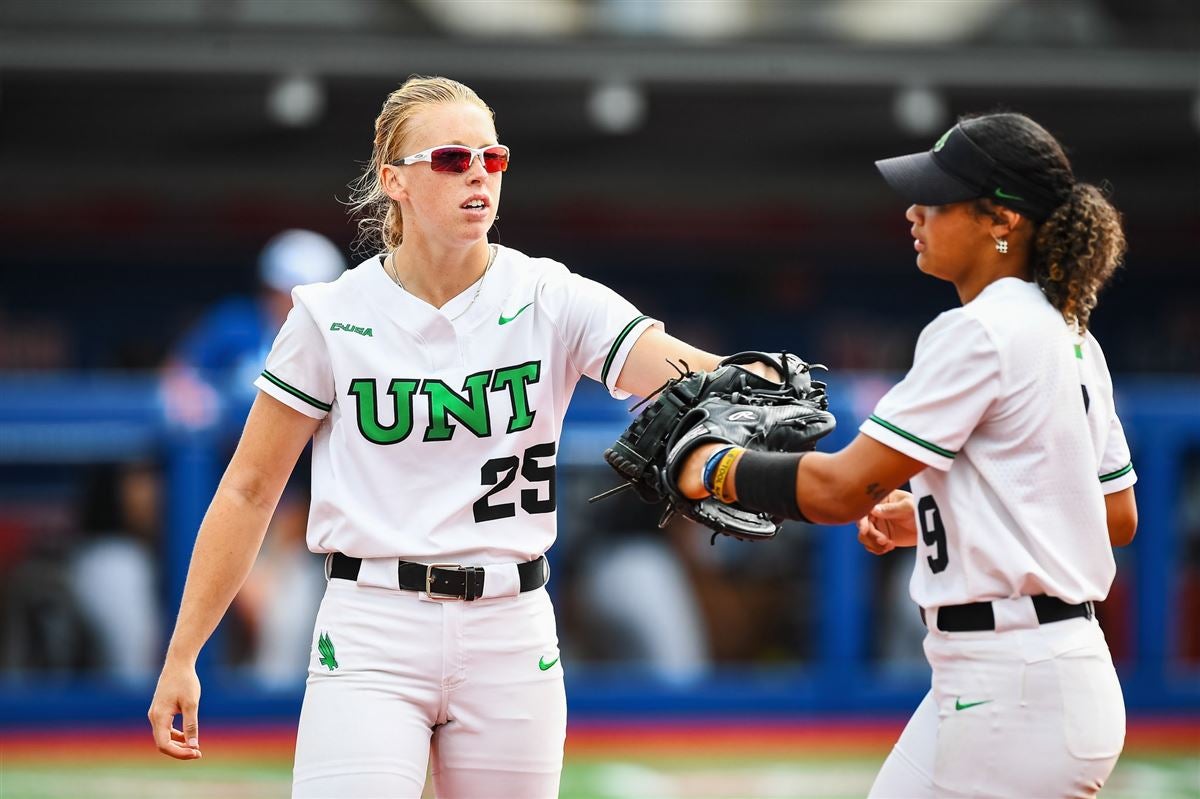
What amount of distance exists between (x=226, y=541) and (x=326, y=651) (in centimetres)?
32

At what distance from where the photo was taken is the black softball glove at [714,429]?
10.3ft

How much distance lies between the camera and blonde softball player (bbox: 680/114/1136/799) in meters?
2.82

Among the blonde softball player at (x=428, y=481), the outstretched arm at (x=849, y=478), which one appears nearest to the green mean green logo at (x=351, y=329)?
the blonde softball player at (x=428, y=481)

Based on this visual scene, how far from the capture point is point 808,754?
7.18 metres

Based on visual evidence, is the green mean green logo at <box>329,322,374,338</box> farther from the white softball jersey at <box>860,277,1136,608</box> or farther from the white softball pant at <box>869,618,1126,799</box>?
the white softball pant at <box>869,618,1126,799</box>

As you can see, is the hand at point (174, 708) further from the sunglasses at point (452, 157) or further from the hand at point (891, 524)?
the hand at point (891, 524)

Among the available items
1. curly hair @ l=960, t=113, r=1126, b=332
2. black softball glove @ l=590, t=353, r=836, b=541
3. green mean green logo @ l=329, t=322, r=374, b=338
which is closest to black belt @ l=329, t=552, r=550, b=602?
black softball glove @ l=590, t=353, r=836, b=541

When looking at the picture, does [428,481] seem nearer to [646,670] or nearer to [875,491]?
[875,491]

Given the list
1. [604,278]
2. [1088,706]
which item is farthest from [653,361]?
[604,278]

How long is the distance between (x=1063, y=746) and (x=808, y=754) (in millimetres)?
4483

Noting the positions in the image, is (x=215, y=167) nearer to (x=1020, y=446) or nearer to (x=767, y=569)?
(x=767, y=569)

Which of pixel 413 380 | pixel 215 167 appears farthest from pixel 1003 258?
pixel 215 167

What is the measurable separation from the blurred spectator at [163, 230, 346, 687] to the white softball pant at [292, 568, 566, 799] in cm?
411

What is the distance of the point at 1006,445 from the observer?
2.85 m
